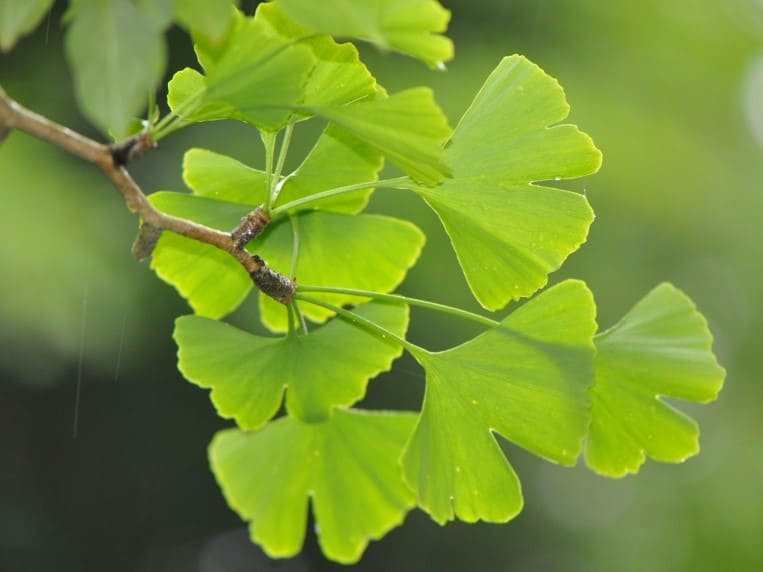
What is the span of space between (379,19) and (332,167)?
0.28 metres

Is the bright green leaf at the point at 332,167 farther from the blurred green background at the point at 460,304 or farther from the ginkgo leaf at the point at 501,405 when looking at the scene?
the blurred green background at the point at 460,304

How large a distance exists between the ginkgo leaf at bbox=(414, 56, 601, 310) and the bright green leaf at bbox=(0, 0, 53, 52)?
12.2 inches

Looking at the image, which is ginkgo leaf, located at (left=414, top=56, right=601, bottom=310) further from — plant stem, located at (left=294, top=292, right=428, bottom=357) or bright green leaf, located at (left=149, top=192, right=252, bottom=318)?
bright green leaf, located at (left=149, top=192, right=252, bottom=318)

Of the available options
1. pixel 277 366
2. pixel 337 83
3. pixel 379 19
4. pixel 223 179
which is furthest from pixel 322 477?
pixel 379 19

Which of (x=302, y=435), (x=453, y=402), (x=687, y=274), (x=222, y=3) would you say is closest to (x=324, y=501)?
(x=302, y=435)

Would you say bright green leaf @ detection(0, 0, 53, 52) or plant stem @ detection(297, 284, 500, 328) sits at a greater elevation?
bright green leaf @ detection(0, 0, 53, 52)

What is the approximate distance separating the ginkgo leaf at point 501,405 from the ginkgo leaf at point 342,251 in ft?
0.30

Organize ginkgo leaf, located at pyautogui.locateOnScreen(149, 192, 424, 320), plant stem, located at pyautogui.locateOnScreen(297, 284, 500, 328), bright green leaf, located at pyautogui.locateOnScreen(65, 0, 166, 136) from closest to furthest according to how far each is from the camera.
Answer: bright green leaf, located at pyautogui.locateOnScreen(65, 0, 166, 136), plant stem, located at pyautogui.locateOnScreen(297, 284, 500, 328), ginkgo leaf, located at pyautogui.locateOnScreen(149, 192, 424, 320)

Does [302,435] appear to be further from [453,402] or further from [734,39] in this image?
→ [734,39]

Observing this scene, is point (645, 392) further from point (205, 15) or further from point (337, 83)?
point (205, 15)

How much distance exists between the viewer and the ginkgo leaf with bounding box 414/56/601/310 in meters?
0.72

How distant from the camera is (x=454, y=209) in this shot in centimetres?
76


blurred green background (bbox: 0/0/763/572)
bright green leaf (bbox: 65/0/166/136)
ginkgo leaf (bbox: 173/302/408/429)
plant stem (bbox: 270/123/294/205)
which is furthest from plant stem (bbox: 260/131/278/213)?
blurred green background (bbox: 0/0/763/572)

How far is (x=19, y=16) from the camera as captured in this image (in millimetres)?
497
